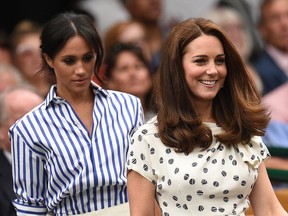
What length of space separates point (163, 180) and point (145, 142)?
19cm

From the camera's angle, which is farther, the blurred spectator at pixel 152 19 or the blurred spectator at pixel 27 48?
the blurred spectator at pixel 27 48

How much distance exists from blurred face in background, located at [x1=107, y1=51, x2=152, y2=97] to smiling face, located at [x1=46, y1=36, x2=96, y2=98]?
259 cm

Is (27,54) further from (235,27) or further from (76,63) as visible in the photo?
(76,63)

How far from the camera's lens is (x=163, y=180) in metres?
4.78

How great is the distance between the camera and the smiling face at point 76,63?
5.58 metres

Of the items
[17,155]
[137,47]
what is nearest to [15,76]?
[137,47]

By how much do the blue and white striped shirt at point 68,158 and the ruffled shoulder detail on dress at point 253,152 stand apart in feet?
2.82

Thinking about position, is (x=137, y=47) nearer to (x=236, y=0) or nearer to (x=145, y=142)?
(x=236, y=0)

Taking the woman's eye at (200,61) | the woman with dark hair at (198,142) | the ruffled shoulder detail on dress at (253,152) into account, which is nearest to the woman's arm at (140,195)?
the woman with dark hair at (198,142)

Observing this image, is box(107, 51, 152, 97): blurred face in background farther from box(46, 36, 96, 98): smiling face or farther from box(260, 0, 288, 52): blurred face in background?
box(46, 36, 96, 98): smiling face

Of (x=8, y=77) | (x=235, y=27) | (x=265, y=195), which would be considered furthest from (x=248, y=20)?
(x=265, y=195)

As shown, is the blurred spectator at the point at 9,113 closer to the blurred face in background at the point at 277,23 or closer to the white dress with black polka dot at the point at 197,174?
the white dress with black polka dot at the point at 197,174

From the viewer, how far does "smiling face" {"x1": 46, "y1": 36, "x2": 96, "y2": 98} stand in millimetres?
5582

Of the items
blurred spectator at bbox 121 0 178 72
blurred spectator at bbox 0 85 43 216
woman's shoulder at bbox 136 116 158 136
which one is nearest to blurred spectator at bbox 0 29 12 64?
blurred spectator at bbox 121 0 178 72
